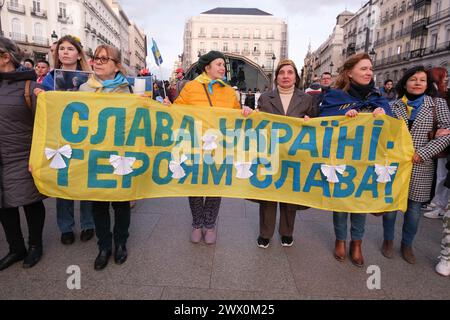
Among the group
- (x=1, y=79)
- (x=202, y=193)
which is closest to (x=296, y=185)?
(x=202, y=193)

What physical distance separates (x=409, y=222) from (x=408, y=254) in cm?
32

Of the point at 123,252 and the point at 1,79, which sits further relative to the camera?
the point at 123,252

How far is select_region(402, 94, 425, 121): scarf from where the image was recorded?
110 inches

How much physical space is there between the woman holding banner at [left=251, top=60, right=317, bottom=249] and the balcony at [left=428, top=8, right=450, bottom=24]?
35177 mm

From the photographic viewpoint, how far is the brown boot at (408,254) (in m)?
2.94

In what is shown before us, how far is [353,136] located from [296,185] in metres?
0.69

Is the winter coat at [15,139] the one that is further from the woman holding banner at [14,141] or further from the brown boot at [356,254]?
the brown boot at [356,254]

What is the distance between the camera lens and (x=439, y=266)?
108 inches

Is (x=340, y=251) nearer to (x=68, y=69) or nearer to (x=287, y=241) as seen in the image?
(x=287, y=241)

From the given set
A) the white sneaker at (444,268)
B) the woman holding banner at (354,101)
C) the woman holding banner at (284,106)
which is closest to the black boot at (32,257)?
the woman holding banner at (284,106)

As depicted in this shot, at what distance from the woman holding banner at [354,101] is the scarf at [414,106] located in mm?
211

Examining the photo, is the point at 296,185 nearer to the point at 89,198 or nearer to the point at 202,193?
the point at 202,193

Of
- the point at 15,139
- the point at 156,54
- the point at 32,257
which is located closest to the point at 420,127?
the point at 15,139
